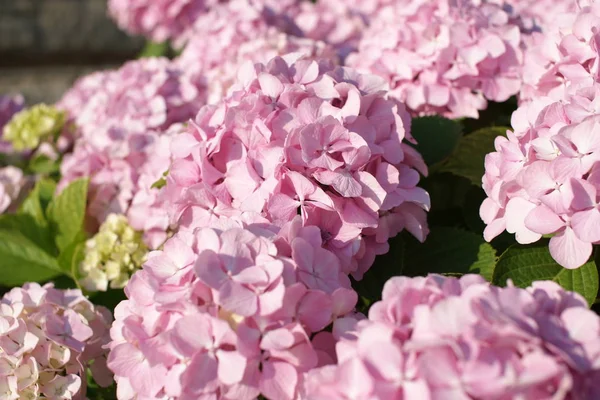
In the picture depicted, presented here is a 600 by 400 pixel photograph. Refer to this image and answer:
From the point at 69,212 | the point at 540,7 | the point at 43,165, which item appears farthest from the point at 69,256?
the point at 540,7

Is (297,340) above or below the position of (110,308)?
above

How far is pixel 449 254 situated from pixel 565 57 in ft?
0.97

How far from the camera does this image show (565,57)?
35.3 inches

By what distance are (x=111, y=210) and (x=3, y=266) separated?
21cm

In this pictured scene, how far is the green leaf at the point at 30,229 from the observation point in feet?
3.97

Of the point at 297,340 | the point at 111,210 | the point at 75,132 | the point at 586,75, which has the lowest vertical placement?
the point at 75,132

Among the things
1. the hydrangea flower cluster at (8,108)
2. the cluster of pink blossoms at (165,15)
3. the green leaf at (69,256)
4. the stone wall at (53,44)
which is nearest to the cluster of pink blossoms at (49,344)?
the green leaf at (69,256)

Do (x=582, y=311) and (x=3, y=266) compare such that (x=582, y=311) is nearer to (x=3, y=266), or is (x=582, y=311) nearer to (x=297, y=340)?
(x=297, y=340)

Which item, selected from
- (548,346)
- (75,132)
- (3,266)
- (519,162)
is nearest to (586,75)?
(519,162)

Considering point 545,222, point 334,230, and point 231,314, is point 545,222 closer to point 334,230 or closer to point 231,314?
point 334,230

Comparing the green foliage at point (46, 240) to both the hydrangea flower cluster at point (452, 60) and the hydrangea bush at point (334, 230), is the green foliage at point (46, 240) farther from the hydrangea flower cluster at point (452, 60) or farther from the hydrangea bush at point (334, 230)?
the hydrangea flower cluster at point (452, 60)

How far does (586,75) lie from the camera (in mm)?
853

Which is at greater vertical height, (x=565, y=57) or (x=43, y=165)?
(x=565, y=57)

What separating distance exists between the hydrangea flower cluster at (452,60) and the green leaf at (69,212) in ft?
1.72
